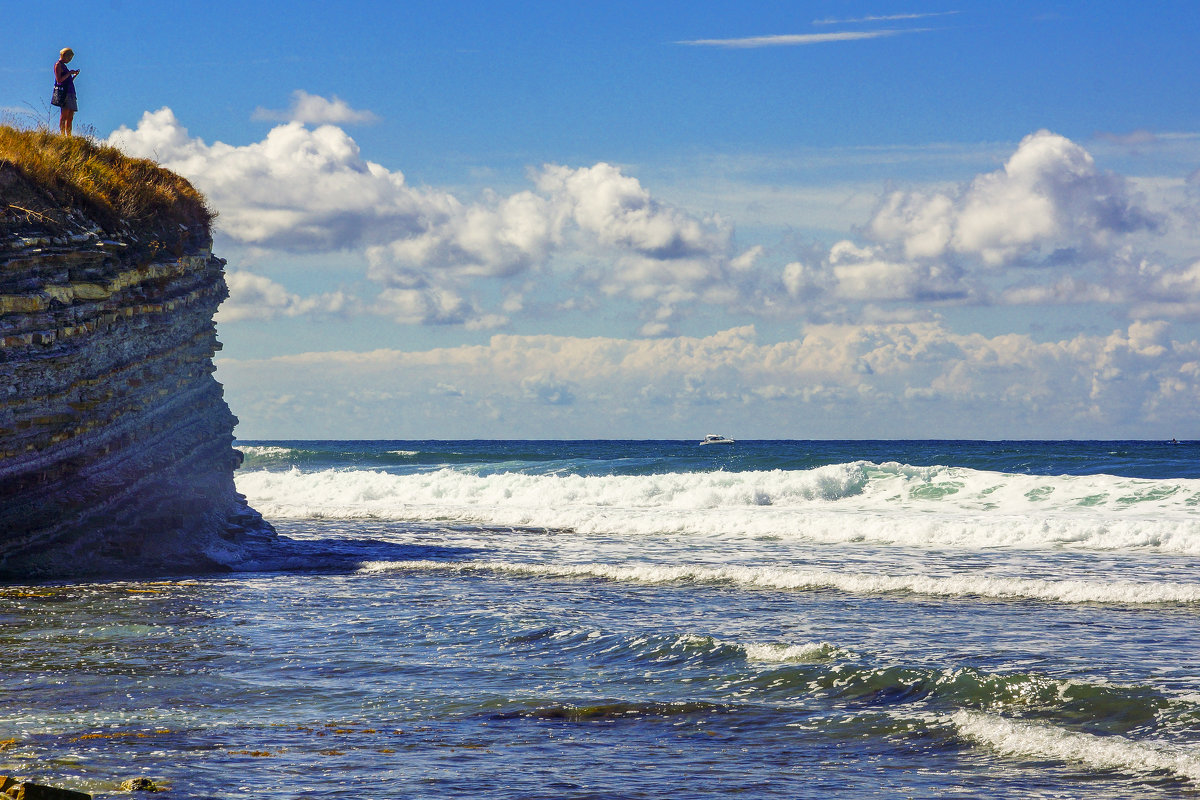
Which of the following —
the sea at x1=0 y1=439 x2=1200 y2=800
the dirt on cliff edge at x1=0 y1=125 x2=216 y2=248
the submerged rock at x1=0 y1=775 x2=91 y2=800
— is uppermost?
the dirt on cliff edge at x1=0 y1=125 x2=216 y2=248

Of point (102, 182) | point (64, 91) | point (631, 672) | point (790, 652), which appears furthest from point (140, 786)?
point (64, 91)

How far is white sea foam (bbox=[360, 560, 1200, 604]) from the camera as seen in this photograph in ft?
49.1

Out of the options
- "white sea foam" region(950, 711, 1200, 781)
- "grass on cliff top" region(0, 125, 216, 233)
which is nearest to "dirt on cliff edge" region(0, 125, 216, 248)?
"grass on cliff top" region(0, 125, 216, 233)

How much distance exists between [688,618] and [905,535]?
→ 38.2 feet

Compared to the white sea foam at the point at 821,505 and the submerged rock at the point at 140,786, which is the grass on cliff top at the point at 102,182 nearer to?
the submerged rock at the point at 140,786

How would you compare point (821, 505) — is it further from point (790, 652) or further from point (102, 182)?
point (102, 182)

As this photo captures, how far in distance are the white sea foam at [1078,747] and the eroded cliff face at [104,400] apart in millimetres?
13796

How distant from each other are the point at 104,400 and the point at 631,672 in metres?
10.8

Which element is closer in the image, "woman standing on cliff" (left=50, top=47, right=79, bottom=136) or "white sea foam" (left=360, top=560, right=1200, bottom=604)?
"white sea foam" (left=360, top=560, right=1200, bottom=604)

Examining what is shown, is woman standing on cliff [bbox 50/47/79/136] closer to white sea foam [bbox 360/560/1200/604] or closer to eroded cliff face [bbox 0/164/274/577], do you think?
eroded cliff face [bbox 0/164/274/577]

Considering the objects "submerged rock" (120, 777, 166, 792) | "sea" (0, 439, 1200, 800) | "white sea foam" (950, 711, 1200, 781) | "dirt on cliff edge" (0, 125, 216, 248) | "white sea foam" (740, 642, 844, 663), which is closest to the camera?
"submerged rock" (120, 777, 166, 792)

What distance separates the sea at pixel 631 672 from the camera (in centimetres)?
732

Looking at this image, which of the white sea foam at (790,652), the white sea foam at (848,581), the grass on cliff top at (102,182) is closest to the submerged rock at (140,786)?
the white sea foam at (790,652)

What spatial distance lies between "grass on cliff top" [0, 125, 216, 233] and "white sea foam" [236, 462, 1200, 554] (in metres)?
12.5
